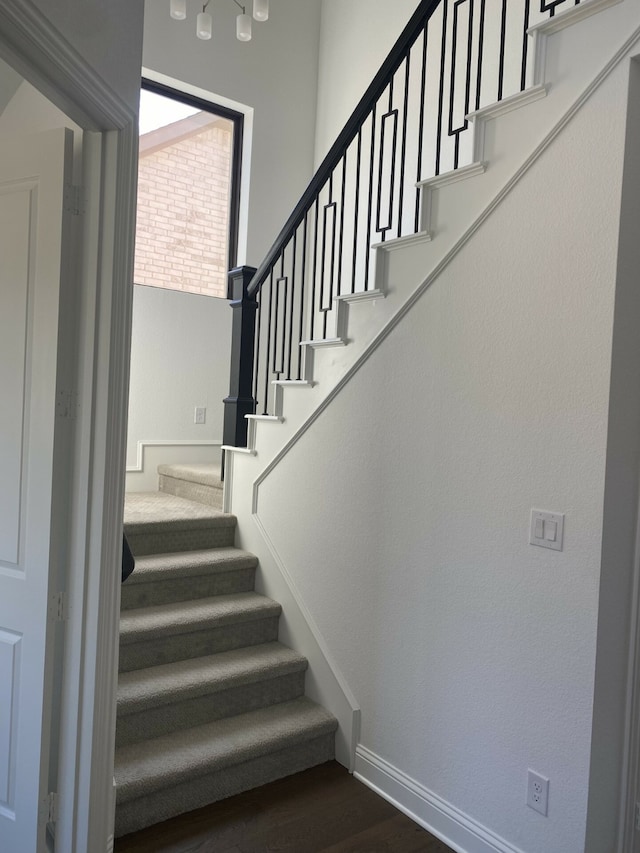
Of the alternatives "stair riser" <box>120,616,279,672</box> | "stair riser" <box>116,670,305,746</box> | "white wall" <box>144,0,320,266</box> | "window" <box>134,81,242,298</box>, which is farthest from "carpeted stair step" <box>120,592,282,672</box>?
"white wall" <box>144,0,320,266</box>

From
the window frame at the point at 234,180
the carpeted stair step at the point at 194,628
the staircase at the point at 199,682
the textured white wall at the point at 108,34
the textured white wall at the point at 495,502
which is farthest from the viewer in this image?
the window frame at the point at 234,180

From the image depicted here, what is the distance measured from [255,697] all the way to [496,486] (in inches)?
61.0

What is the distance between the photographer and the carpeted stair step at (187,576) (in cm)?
308

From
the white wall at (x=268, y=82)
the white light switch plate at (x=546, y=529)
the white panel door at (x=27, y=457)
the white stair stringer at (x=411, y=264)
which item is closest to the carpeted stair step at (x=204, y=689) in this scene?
the white stair stringer at (x=411, y=264)

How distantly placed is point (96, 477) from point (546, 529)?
143cm

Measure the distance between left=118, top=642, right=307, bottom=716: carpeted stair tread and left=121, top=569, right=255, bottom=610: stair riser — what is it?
1.07 ft

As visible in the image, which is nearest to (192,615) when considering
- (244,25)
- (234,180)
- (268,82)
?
(244,25)

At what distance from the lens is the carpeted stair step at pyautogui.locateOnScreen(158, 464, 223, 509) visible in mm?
3875

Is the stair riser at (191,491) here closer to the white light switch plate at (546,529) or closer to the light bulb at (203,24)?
the white light switch plate at (546,529)

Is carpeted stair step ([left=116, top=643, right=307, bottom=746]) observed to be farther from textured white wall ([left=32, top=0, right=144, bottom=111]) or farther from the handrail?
textured white wall ([left=32, top=0, right=144, bottom=111])

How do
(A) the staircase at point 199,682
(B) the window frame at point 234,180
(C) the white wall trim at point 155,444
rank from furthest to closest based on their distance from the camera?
1. (B) the window frame at point 234,180
2. (C) the white wall trim at point 155,444
3. (A) the staircase at point 199,682

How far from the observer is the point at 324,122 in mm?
5098

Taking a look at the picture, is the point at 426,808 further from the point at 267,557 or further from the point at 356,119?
the point at 356,119

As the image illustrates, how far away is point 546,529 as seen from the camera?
2.09 meters
